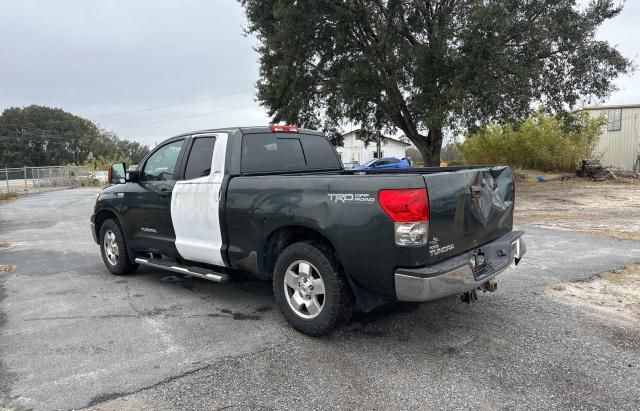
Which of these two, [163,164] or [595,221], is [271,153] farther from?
[595,221]

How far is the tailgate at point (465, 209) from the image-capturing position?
3549 millimetres

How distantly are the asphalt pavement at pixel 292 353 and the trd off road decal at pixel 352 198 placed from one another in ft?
4.10

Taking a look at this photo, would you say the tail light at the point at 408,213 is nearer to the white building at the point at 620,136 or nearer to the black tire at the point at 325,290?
the black tire at the point at 325,290

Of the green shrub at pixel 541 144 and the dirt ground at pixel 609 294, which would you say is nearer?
the dirt ground at pixel 609 294

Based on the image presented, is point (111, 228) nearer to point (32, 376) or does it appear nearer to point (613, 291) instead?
point (32, 376)

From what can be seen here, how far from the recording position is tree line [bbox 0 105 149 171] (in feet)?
283

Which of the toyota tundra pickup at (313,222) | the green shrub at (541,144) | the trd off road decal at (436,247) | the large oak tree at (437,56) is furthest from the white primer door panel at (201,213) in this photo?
the green shrub at (541,144)

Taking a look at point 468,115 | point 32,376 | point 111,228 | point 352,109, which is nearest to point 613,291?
point 32,376

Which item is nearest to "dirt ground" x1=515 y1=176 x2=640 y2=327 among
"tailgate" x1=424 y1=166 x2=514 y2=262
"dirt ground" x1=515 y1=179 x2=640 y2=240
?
"dirt ground" x1=515 y1=179 x2=640 y2=240

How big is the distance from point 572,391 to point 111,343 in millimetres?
3645

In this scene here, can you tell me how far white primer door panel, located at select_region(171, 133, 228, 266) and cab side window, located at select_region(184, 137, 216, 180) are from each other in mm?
68

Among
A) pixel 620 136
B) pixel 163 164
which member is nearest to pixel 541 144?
pixel 620 136

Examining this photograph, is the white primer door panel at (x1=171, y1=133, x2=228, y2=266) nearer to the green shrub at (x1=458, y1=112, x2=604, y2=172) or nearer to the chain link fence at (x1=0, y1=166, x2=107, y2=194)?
the green shrub at (x1=458, y1=112, x2=604, y2=172)

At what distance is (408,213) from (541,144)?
30.1m
